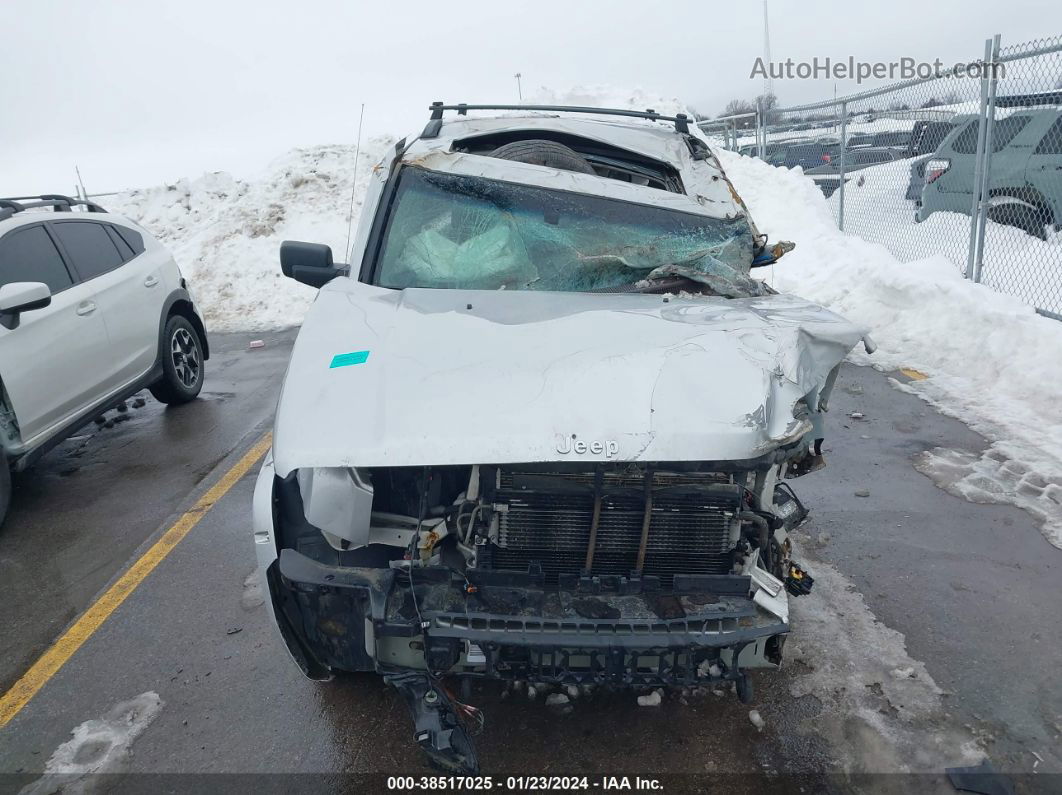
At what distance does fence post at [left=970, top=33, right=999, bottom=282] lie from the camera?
749 cm

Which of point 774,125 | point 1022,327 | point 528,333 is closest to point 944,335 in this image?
point 1022,327

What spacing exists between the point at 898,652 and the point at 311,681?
242 cm

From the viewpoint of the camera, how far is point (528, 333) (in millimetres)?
2787

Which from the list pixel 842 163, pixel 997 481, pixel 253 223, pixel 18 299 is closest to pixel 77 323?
pixel 18 299

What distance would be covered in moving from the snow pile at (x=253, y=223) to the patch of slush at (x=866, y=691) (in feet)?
30.0

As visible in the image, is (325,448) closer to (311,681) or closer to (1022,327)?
(311,681)

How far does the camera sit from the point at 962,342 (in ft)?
23.2

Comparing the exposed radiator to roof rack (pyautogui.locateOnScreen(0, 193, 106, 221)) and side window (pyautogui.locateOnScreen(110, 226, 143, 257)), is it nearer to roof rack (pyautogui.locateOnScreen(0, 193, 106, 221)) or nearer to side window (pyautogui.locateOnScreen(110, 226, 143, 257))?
roof rack (pyautogui.locateOnScreen(0, 193, 106, 221))

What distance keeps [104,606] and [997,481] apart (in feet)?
16.7

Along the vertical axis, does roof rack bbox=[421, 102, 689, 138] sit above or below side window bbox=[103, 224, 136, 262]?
above

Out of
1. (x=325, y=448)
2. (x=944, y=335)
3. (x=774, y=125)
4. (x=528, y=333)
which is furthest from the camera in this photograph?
(x=774, y=125)

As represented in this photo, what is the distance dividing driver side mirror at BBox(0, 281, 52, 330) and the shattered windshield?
248cm

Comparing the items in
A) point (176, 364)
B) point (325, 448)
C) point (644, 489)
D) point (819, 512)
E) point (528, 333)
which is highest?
point (528, 333)

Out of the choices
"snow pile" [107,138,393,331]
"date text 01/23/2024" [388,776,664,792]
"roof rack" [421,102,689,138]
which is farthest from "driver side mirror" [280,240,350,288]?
"snow pile" [107,138,393,331]
